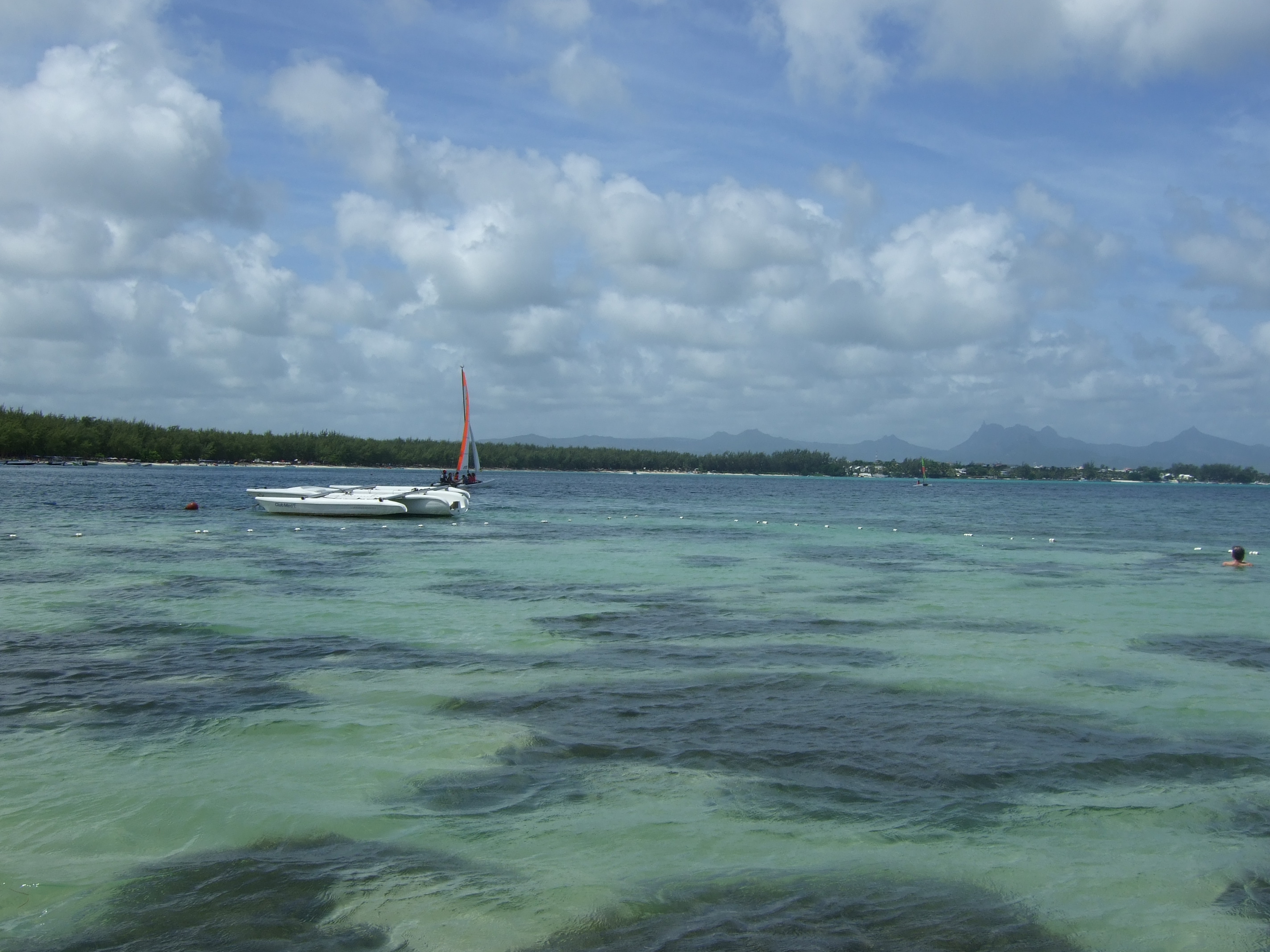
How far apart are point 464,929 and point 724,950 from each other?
146 cm

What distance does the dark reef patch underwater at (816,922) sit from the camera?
5.12m

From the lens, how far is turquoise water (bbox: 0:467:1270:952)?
217 inches

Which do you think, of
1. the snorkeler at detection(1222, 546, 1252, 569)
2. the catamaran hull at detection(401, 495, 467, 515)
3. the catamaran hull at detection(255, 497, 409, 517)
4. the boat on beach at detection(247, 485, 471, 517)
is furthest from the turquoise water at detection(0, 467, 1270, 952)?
the catamaran hull at detection(401, 495, 467, 515)

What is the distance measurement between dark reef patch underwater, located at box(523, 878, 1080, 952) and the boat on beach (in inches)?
1474

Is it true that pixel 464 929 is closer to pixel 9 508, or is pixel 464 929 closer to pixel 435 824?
pixel 435 824

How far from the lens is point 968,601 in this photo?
19422mm

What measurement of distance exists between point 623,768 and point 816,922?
2.82 metres

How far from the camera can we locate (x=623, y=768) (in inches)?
314

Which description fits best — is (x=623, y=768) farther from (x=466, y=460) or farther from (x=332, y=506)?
(x=466, y=460)

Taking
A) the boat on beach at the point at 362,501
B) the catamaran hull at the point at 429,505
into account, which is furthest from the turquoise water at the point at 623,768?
the catamaran hull at the point at 429,505

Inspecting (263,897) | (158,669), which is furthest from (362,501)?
(263,897)

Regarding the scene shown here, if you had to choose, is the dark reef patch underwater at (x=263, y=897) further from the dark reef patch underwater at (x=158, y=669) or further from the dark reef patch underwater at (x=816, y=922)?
the dark reef patch underwater at (x=158, y=669)

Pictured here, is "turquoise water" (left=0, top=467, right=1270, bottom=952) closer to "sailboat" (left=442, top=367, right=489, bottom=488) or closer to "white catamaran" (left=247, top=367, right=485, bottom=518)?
"white catamaran" (left=247, top=367, right=485, bottom=518)

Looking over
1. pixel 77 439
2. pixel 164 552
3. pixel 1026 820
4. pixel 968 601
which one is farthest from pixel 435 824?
pixel 77 439
